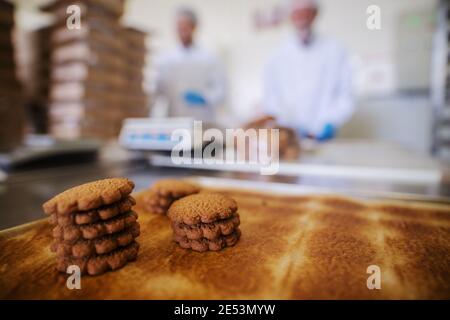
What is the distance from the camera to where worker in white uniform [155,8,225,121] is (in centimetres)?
323

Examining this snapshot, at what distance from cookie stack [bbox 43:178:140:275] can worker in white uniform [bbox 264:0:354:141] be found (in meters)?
2.61

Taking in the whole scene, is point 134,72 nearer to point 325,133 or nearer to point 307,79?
point 307,79

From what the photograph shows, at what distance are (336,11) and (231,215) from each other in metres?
4.71

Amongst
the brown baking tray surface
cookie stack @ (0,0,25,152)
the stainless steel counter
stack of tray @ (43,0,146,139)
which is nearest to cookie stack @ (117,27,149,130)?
stack of tray @ (43,0,146,139)

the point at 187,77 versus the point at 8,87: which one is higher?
the point at 187,77

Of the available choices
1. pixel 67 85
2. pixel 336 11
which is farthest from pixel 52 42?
pixel 336 11

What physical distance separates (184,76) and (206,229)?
9.78 ft

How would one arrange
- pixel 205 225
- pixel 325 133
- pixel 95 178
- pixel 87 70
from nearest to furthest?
pixel 205 225, pixel 95 178, pixel 325 133, pixel 87 70

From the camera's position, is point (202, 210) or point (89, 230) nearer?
point (89, 230)

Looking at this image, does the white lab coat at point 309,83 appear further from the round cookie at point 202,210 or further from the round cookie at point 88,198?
the round cookie at point 88,198

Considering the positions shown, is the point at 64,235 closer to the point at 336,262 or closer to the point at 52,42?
the point at 336,262

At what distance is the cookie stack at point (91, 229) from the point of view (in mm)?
517

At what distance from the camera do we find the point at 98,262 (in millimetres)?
519

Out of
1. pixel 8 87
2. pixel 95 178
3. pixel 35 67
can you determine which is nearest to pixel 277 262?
pixel 95 178
